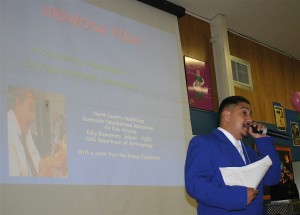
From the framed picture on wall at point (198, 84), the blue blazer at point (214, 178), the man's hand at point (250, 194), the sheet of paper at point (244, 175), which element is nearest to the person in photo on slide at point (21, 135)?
the blue blazer at point (214, 178)

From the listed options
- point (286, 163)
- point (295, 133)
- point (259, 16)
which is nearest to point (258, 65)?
point (259, 16)

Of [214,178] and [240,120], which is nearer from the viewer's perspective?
[214,178]

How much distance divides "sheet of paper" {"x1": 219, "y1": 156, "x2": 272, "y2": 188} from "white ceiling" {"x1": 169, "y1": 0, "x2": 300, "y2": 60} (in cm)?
219

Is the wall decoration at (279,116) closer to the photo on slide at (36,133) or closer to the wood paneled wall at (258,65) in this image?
the wood paneled wall at (258,65)

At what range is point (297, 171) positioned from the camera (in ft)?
15.4

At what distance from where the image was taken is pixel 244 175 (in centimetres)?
170

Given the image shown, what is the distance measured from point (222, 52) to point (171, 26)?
0.68 m

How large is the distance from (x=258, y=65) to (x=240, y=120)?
268 cm

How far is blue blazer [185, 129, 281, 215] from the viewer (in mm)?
1543

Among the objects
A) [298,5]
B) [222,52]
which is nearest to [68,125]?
[222,52]

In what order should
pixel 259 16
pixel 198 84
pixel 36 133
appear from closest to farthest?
pixel 36 133
pixel 198 84
pixel 259 16

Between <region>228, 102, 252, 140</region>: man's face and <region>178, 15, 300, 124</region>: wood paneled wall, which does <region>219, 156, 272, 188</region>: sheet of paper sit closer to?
<region>228, 102, 252, 140</region>: man's face

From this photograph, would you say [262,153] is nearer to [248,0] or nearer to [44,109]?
[44,109]

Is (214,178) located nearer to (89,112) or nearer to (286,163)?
(89,112)
